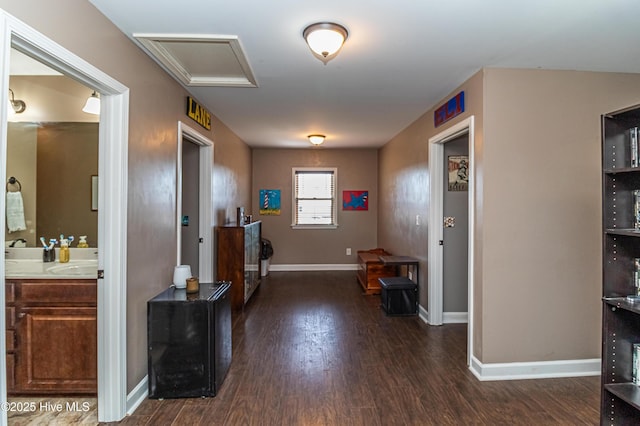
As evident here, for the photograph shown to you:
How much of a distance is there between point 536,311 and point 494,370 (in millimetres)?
589

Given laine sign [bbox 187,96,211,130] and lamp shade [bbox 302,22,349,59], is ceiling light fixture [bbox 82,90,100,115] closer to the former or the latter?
laine sign [bbox 187,96,211,130]

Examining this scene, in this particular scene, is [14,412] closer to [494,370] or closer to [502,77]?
[494,370]

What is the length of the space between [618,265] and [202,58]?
305 centimetres

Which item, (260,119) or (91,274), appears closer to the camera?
(91,274)

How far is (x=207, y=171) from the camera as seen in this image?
414 centimetres

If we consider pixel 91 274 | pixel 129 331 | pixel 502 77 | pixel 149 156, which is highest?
pixel 502 77

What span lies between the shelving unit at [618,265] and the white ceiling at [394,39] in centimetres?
74

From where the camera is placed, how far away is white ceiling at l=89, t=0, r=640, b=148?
191 centimetres

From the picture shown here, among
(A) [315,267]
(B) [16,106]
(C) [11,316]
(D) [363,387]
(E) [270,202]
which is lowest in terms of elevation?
(D) [363,387]

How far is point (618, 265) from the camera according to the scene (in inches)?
71.6

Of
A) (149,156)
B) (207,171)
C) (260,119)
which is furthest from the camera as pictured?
(260,119)

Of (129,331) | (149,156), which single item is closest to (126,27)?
(149,156)

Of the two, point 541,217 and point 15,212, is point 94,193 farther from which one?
point 541,217

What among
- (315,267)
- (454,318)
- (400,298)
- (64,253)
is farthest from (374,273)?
(64,253)
